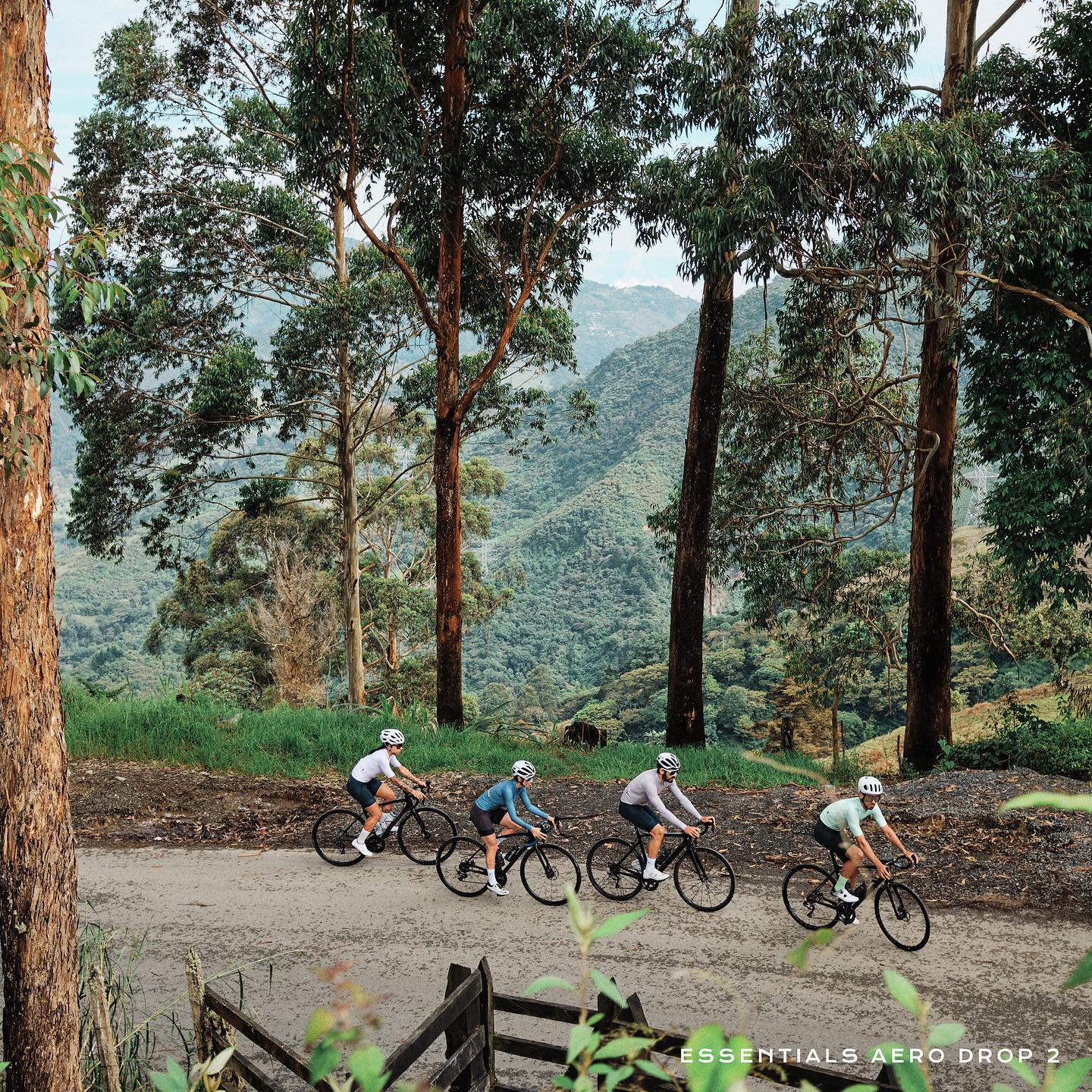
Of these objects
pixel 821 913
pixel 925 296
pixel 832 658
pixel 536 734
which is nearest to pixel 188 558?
pixel 536 734

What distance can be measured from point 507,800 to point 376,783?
5.69 ft

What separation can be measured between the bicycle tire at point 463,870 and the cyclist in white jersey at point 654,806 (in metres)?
1.56

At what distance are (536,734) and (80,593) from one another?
64916mm

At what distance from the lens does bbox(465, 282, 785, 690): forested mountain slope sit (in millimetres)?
70938

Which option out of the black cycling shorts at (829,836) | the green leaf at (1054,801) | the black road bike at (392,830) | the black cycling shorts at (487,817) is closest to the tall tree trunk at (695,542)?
the black road bike at (392,830)

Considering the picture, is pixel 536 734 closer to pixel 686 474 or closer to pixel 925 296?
pixel 686 474

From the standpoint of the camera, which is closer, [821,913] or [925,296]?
[821,913]

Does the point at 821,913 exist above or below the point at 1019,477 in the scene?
below

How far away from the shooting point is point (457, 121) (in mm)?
16578

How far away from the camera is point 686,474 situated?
54.9 feet

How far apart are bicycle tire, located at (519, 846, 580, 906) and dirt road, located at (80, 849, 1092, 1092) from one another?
0.16 m

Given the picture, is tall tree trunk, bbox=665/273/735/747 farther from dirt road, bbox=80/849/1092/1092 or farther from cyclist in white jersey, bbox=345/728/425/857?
cyclist in white jersey, bbox=345/728/425/857

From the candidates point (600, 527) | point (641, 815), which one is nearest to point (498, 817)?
point (641, 815)

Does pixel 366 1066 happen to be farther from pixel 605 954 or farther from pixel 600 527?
pixel 600 527
